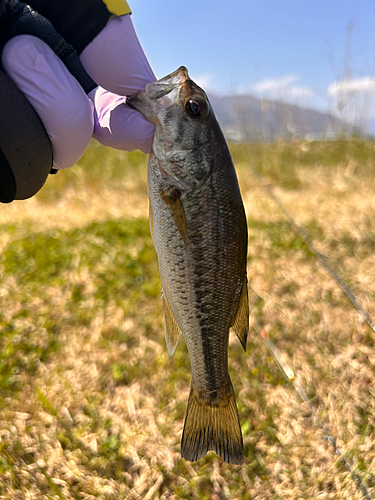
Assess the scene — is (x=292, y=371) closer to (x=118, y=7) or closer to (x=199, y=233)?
(x=199, y=233)

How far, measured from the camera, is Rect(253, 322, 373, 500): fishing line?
2271 millimetres

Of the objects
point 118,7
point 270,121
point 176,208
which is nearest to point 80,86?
point 118,7

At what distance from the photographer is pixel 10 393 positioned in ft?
10.3

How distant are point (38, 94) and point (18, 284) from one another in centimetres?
315

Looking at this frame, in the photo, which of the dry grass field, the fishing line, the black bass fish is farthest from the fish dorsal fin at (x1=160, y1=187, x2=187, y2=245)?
the fishing line

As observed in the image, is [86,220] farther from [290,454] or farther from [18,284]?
[290,454]

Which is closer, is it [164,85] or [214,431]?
[164,85]

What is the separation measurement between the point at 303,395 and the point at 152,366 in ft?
4.06

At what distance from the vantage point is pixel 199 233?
1.49 metres

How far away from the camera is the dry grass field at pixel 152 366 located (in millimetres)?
2586

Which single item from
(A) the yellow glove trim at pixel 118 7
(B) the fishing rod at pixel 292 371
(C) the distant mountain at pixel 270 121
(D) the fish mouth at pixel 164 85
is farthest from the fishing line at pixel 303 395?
Answer: (C) the distant mountain at pixel 270 121

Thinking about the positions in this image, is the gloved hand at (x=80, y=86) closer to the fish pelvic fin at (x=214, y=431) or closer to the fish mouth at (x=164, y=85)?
the fish mouth at (x=164, y=85)

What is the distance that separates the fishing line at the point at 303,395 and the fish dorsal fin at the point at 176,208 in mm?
1796

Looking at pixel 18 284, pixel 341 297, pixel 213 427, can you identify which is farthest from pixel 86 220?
pixel 213 427
